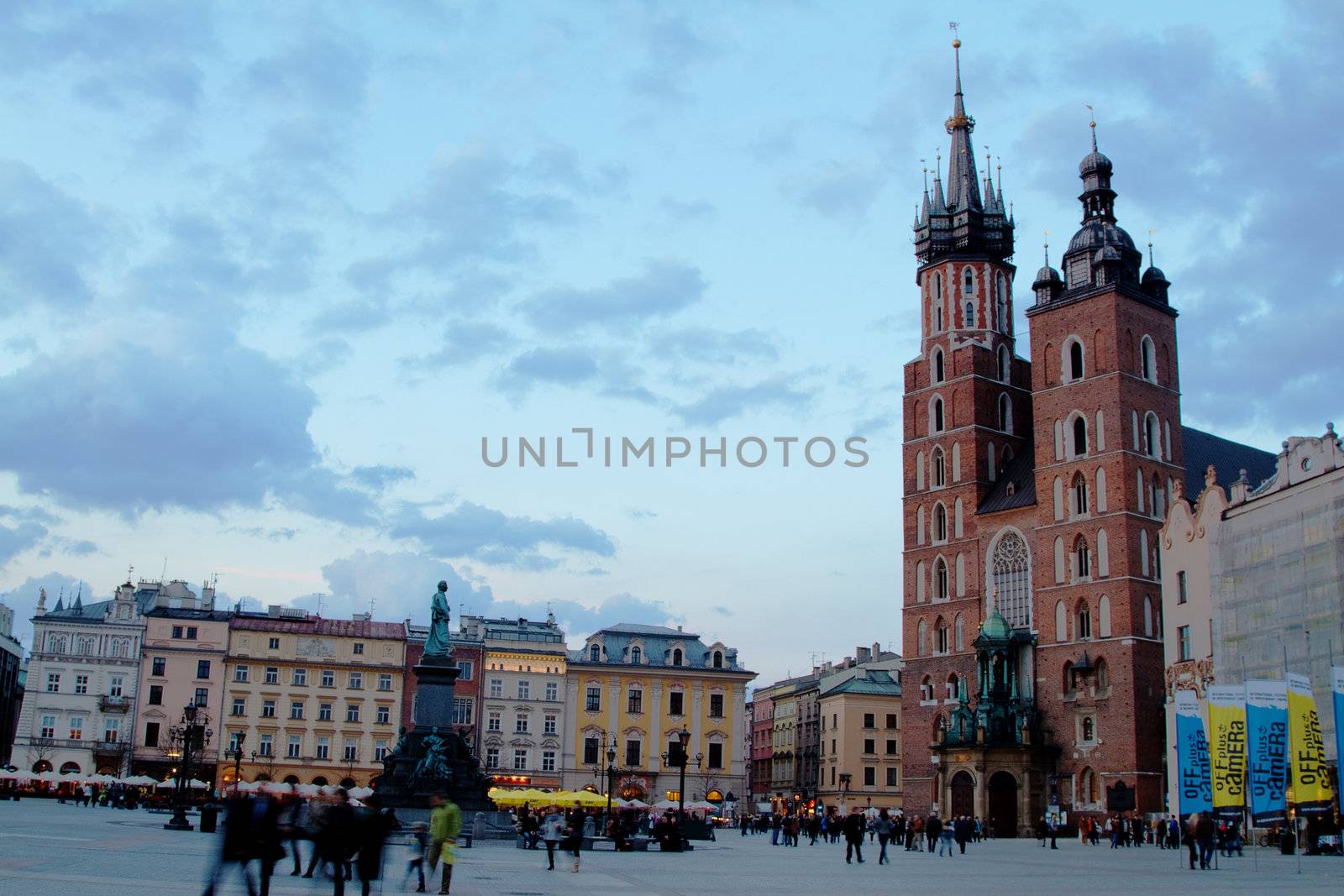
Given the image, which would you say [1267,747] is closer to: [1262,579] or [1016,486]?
[1262,579]

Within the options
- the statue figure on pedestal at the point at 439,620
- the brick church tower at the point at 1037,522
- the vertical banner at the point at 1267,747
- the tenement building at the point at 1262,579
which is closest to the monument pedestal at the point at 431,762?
the statue figure on pedestal at the point at 439,620

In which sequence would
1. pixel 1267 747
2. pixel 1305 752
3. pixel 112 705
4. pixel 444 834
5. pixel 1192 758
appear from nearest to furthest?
pixel 444 834, pixel 1267 747, pixel 1305 752, pixel 1192 758, pixel 112 705

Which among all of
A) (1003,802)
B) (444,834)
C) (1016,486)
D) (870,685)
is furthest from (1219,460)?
(444,834)

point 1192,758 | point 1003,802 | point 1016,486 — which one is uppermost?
point 1016,486

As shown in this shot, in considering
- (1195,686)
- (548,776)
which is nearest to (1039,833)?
(1195,686)

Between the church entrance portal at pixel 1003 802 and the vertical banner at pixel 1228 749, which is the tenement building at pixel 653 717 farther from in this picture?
the vertical banner at pixel 1228 749

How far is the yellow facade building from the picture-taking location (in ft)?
271

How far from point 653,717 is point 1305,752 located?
55782 mm

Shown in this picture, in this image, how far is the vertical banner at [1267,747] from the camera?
1266 inches

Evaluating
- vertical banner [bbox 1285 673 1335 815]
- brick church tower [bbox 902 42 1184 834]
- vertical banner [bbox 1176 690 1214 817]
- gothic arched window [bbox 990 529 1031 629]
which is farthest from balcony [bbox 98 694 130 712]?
vertical banner [bbox 1285 673 1335 815]

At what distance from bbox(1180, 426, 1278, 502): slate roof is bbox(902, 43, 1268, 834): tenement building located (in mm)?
321

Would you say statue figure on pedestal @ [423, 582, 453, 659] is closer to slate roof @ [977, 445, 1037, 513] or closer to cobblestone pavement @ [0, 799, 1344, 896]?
cobblestone pavement @ [0, 799, 1344, 896]

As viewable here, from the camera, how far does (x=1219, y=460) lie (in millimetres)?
74188

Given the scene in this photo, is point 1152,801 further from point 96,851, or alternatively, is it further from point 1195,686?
point 96,851
